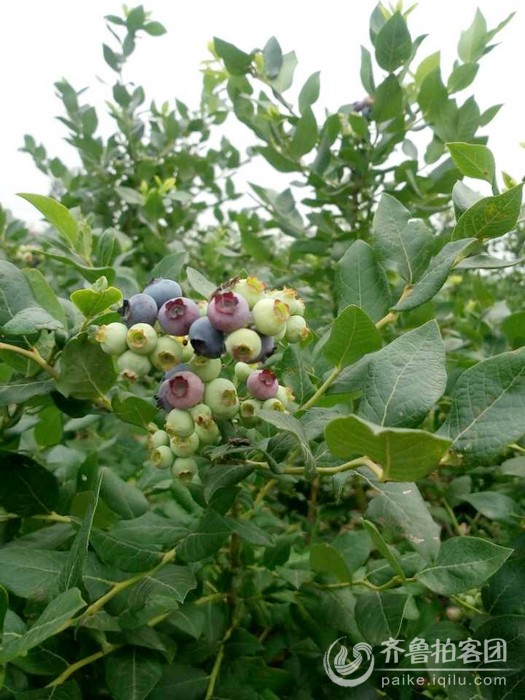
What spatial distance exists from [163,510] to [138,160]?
66.4 inches

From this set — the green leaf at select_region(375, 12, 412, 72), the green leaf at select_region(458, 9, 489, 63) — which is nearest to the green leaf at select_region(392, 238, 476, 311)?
the green leaf at select_region(375, 12, 412, 72)

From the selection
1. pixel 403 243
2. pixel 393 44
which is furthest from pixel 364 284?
pixel 393 44

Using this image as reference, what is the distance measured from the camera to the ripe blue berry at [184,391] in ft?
2.61

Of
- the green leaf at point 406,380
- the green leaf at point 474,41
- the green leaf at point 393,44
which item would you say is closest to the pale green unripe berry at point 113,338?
the green leaf at point 406,380

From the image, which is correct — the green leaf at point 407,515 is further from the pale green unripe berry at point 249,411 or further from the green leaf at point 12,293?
the green leaf at point 12,293

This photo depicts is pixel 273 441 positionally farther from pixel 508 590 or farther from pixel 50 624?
pixel 508 590

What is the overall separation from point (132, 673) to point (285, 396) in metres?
0.49

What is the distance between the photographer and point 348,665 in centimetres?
112

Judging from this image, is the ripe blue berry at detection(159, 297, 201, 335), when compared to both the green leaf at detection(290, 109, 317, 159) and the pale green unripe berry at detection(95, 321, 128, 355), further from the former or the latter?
the green leaf at detection(290, 109, 317, 159)

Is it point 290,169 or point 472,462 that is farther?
point 290,169

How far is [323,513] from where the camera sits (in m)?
1.74

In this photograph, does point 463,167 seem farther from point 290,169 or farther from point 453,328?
point 453,328

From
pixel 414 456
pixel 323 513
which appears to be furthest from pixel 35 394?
pixel 323 513

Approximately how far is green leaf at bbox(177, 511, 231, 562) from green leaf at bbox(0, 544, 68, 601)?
7.0 inches
